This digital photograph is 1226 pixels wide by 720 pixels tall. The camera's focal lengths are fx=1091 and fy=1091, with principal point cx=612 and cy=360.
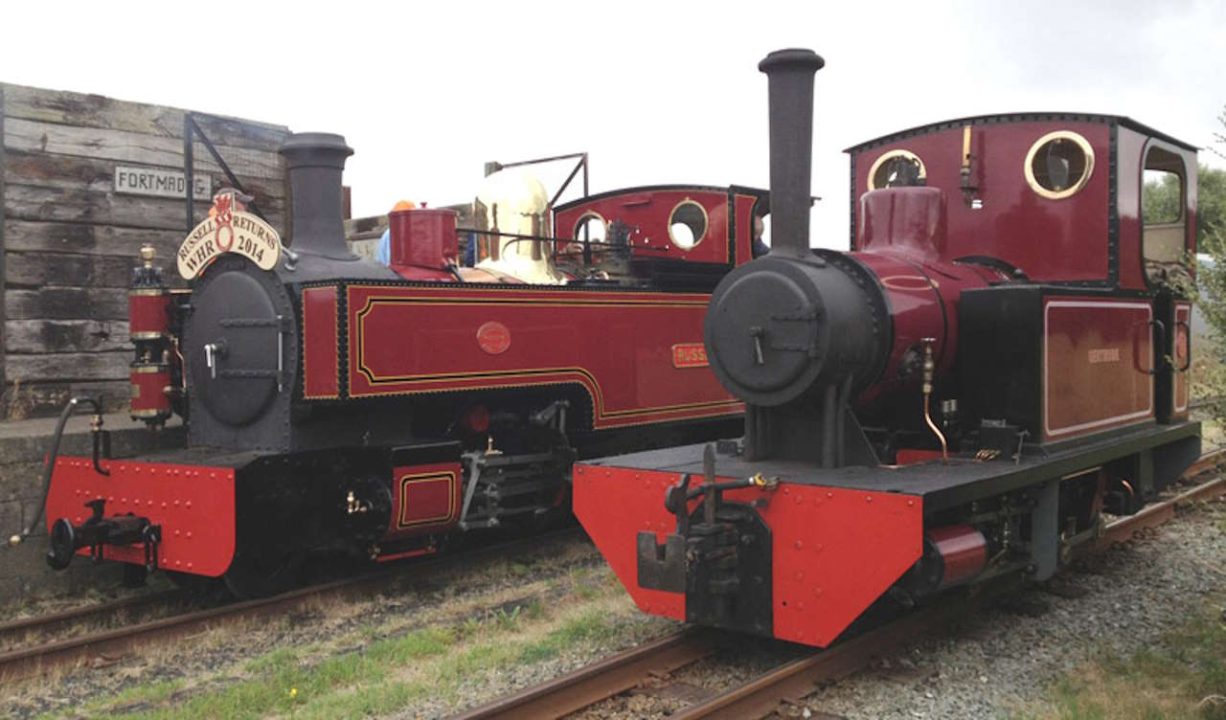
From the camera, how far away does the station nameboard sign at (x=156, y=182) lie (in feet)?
25.8

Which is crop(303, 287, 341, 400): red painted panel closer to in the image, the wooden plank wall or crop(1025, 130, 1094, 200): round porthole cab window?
the wooden plank wall

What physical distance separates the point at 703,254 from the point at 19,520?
5072 mm

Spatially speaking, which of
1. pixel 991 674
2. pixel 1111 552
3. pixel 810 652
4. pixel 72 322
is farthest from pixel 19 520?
pixel 1111 552

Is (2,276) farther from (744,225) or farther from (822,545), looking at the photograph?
(822,545)

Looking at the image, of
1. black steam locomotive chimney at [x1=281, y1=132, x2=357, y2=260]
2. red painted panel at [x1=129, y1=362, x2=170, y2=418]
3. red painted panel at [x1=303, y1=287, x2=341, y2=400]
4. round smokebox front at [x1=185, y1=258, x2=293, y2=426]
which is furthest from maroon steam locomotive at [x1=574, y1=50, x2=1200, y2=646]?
red painted panel at [x1=129, y1=362, x2=170, y2=418]

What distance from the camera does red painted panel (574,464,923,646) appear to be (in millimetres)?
4117

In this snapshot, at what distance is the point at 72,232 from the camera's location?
760cm

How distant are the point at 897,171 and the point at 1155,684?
3.12 m

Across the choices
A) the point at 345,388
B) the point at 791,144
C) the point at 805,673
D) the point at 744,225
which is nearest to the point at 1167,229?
the point at 744,225

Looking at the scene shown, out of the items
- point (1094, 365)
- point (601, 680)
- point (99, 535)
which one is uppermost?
point (1094, 365)

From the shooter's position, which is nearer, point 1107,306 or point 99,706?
point 99,706

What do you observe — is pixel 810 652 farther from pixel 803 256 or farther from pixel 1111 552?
pixel 1111 552

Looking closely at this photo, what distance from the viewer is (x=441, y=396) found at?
666 centimetres

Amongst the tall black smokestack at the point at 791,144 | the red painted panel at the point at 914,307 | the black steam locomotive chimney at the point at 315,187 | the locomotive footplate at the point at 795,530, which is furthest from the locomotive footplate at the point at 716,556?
the black steam locomotive chimney at the point at 315,187
